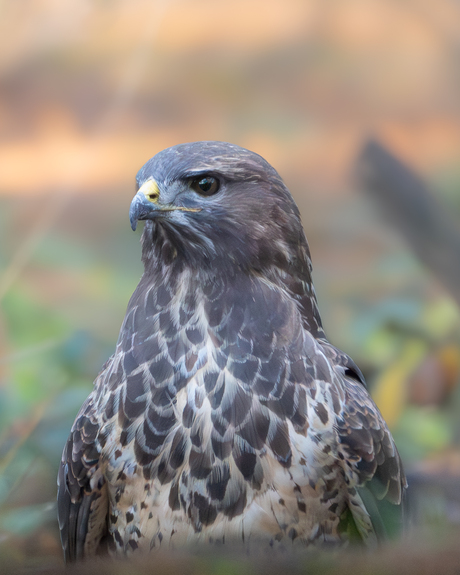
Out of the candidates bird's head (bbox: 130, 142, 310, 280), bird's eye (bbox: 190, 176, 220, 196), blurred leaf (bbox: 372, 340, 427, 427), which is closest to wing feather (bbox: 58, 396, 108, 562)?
bird's head (bbox: 130, 142, 310, 280)

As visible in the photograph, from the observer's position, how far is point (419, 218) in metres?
1.04

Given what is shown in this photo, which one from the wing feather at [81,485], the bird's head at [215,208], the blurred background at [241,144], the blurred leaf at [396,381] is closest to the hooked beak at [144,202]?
the bird's head at [215,208]

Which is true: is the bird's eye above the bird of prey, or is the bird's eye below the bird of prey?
above

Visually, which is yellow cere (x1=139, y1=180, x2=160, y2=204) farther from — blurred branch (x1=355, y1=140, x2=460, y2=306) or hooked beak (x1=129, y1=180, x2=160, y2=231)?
blurred branch (x1=355, y1=140, x2=460, y2=306)

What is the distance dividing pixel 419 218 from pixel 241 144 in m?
0.38

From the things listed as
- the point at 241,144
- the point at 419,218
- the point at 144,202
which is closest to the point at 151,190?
the point at 144,202

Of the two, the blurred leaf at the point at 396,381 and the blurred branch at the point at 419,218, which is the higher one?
the blurred branch at the point at 419,218

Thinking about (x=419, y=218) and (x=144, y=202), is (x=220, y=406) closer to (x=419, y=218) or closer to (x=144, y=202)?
(x=144, y=202)

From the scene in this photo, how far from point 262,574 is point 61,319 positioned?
628 millimetres

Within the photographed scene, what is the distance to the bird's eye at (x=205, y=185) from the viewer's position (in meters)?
0.97

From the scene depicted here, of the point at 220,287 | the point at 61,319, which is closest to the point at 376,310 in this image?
the point at 220,287

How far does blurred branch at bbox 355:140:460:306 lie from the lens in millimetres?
1038

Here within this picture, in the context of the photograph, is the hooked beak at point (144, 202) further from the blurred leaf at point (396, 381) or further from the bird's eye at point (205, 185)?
the blurred leaf at point (396, 381)

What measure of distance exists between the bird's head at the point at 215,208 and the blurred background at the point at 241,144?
11cm
